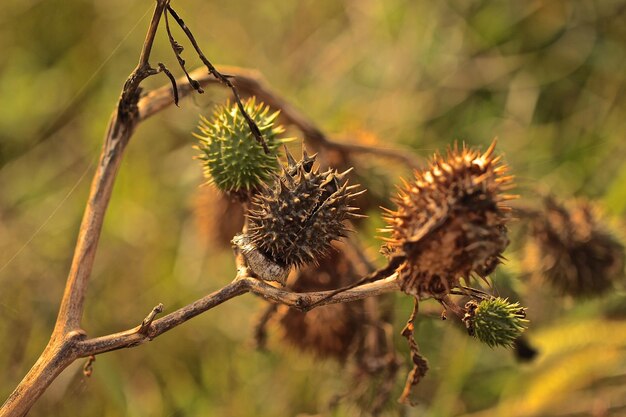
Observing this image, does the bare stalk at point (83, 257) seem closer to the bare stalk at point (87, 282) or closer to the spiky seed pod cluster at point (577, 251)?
the bare stalk at point (87, 282)

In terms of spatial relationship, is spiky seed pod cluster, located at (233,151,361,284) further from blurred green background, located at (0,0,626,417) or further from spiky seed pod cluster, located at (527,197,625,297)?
spiky seed pod cluster, located at (527,197,625,297)

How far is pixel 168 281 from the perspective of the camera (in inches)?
153

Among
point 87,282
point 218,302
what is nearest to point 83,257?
point 87,282

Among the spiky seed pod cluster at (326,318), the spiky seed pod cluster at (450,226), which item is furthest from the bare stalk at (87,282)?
the spiky seed pod cluster at (326,318)

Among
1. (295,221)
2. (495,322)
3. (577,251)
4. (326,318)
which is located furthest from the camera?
(577,251)

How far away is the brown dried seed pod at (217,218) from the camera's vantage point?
3.09 metres

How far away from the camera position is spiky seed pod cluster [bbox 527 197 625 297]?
2.99 meters

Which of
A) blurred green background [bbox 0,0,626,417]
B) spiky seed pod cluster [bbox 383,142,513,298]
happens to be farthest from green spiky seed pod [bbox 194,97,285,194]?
blurred green background [bbox 0,0,626,417]

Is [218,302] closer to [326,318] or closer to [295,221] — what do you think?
[295,221]

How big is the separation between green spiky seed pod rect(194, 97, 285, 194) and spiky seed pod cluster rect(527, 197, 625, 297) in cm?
159

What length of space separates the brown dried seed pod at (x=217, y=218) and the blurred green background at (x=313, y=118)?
1.72ft

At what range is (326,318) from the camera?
107 inches

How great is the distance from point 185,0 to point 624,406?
12.6ft

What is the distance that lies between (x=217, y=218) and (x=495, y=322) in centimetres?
172
